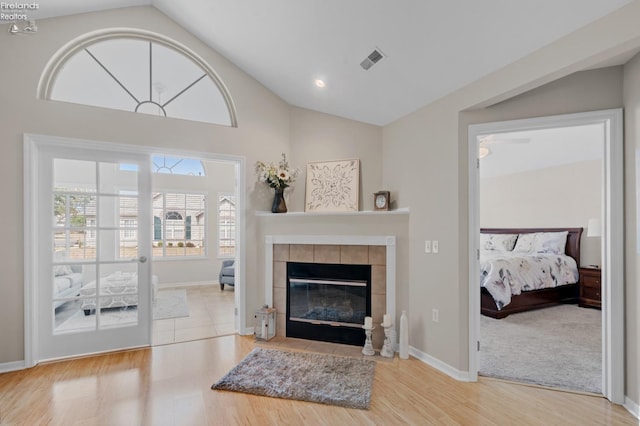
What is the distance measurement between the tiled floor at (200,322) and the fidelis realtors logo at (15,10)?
3.33 metres

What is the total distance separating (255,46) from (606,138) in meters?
3.19

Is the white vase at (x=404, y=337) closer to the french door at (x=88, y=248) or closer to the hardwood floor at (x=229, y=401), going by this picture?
the hardwood floor at (x=229, y=401)

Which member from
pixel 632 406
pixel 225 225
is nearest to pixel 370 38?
pixel 632 406

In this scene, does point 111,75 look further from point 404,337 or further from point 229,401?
point 404,337

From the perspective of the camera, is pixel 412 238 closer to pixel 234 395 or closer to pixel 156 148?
pixel 234 395

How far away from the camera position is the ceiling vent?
268 centimetres

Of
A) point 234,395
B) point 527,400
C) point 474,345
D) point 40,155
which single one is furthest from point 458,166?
point 40,155

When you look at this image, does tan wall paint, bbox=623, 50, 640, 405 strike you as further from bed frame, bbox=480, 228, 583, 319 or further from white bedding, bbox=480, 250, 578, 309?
bed frame, bbox=480, 228, 583, 319

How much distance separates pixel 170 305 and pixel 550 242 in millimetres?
6777

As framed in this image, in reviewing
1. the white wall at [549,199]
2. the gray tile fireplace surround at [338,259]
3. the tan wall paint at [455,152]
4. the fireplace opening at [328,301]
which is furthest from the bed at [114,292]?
the white wall at [549,199]

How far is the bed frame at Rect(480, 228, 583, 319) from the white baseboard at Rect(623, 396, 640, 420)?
2.27m

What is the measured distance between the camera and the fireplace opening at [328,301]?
3.48 m

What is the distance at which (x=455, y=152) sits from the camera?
2791 millimetres

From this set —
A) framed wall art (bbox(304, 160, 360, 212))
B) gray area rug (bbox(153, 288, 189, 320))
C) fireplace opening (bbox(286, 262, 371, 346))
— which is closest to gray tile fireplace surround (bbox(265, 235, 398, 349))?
fireplace opening (bbox(286, 262, 371, 346))
